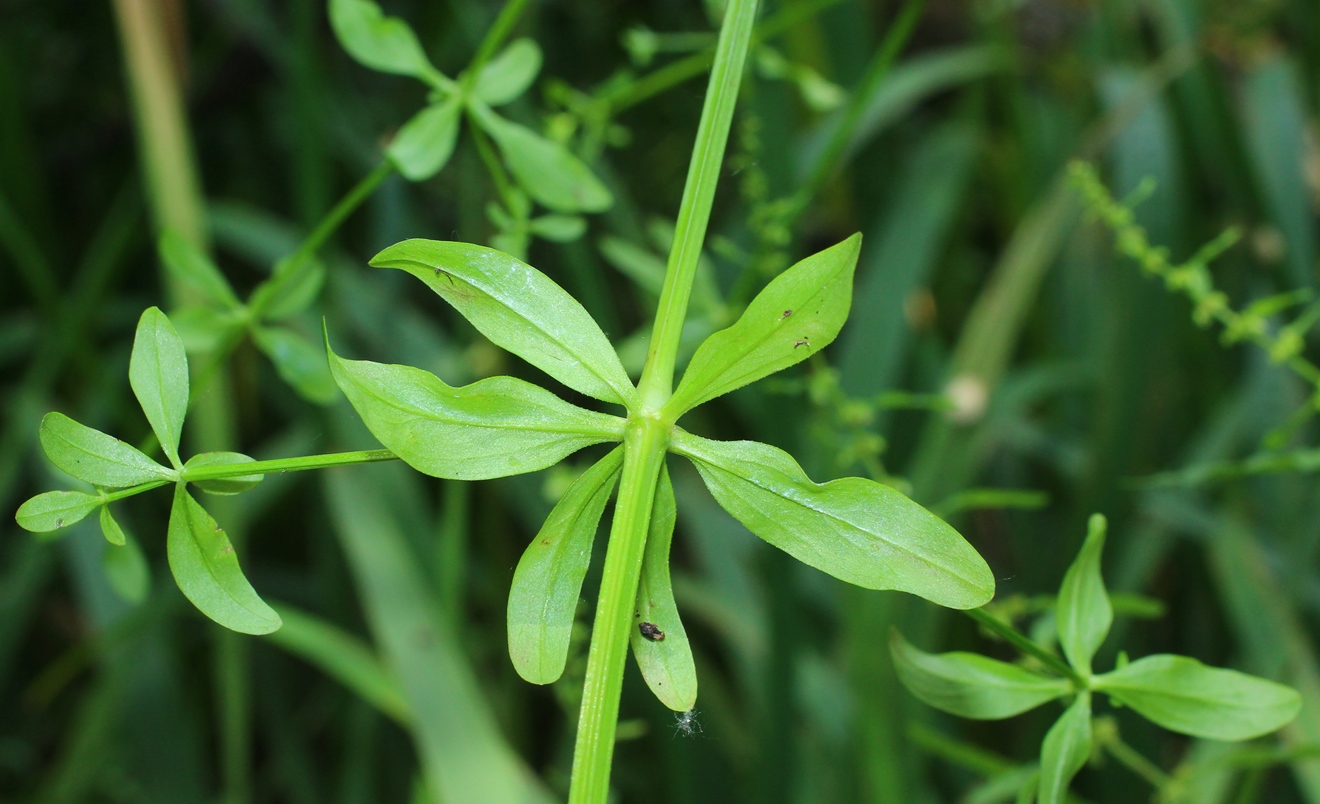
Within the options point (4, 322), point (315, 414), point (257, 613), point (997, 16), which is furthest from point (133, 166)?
point (257, 613)

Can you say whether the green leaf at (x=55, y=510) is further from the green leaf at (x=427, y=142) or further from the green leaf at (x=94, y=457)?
the green leaf at (x=427, y=142)

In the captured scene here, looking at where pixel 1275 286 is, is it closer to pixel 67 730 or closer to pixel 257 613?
pixel 257 613

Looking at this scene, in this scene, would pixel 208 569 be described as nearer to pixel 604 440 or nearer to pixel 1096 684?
pixel 604 440

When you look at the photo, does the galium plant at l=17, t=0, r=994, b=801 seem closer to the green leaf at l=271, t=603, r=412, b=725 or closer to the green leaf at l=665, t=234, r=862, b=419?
the green leaf at l=665, t=234, r=862, b=419

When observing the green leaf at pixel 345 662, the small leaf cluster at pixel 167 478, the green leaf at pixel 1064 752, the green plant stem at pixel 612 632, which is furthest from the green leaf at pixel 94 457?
the green leaf at pixel 345 662

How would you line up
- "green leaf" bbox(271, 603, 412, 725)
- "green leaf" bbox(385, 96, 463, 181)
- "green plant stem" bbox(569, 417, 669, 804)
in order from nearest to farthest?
1. "green plant stem" bbox(569, 417, 669, 804)
2. "green leaf" bbox(385, 96, 463, 181)
3. "green leaf" bbox(271, 603, 412, 725)

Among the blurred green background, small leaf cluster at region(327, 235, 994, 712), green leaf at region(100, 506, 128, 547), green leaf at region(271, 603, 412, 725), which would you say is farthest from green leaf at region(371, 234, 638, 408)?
green leaf at region(271, 603, 412, 725)
